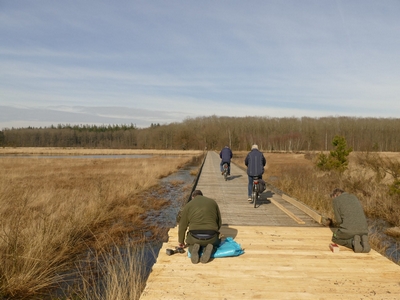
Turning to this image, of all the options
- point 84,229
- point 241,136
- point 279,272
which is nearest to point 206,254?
point 279,272

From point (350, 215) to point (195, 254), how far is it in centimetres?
291

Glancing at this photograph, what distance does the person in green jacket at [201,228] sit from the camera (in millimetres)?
4941

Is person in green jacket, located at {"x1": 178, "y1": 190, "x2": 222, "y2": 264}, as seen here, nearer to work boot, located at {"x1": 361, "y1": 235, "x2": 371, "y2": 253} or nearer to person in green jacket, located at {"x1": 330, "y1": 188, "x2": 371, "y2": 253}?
person in green jacket, located at {"x1": 330, "y1": 188, "x2": 371, "y2": 253}

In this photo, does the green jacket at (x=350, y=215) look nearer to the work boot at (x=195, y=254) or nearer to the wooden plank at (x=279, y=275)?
the wooden plank at (x=279, y=275)

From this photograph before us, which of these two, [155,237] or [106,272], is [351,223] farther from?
[155,237]

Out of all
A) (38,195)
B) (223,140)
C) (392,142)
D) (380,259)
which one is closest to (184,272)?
(380,259)

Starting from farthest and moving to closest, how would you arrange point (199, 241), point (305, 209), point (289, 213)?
point (305, 209) → point (289, 213) → point (199, 241)

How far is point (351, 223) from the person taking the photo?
17.6 ft

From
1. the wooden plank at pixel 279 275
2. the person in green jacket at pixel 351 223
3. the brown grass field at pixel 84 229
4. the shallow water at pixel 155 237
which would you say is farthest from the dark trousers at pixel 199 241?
the person in green jacket at pixel 351 223

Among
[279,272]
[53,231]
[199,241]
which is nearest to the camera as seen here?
[279,272]

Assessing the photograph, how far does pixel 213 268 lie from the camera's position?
4.67 metres

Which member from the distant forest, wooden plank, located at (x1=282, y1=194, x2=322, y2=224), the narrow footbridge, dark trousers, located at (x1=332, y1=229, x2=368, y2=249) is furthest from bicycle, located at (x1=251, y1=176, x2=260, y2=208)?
the distant forest

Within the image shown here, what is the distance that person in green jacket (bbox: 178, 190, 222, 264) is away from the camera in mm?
4941

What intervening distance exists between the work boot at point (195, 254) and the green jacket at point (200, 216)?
309 mm
